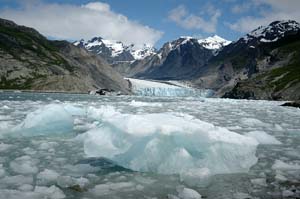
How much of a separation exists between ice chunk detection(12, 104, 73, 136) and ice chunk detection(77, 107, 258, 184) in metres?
5.88

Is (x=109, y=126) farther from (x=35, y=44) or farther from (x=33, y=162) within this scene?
(x=35, y=44)

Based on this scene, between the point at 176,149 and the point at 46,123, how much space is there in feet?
28.6

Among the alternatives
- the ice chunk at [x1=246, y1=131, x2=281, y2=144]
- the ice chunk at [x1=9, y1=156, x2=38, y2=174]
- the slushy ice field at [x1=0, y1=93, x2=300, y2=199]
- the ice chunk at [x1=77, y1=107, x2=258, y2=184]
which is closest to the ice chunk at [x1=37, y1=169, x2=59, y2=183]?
the slushy ice field at [x1=0, y1=93, x2=300, y2=199]

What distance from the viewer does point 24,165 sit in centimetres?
1001

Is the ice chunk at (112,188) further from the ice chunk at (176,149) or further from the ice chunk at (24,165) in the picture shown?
the ice chunk at (24,165)

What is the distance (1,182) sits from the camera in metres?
8.52

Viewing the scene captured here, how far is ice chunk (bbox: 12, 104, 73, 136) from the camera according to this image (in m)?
15.6

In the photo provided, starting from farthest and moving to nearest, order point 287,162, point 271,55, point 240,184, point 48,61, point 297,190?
1. point 48,61
2. point 271,55
3. point 287,162
4. point 240,184
5. point 297,190

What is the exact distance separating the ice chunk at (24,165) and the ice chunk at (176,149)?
67.9 inches

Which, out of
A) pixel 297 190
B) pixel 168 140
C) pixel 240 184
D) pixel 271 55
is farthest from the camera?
pixel 271 55

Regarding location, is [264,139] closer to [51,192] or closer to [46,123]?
[51,192]

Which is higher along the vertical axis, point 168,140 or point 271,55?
point 271,55

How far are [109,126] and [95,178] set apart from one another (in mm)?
2652

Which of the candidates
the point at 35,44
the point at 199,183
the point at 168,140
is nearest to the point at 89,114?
the point at 168,140
